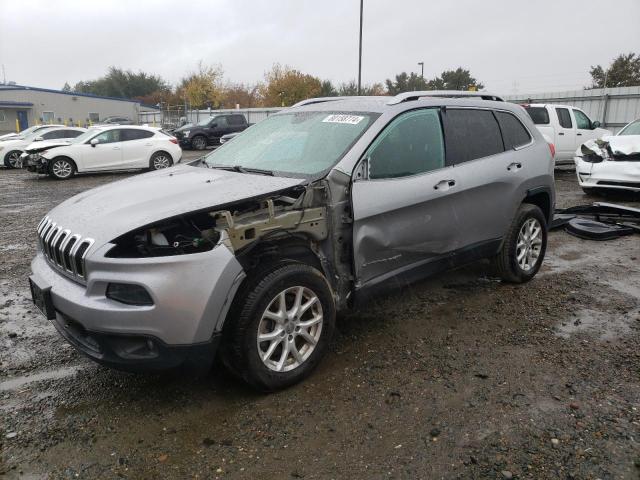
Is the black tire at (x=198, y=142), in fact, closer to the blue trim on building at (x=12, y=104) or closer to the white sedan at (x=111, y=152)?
the white sedan at (x=111, y=152)

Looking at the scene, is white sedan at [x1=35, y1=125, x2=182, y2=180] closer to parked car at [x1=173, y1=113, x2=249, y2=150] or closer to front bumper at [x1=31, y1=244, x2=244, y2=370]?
parked car at [x1=173, y1=113, x2=249, y2=150]

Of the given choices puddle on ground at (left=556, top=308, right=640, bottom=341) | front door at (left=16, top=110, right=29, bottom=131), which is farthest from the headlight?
front door at (left=16, top=110, right=29, bottom=131)

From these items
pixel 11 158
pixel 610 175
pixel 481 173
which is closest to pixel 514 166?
pixel 481 173

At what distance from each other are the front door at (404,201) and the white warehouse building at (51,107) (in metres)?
42.4

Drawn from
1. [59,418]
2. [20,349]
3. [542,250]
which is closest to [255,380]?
[59,418]

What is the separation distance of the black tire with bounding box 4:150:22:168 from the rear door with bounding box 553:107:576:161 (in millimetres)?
17562

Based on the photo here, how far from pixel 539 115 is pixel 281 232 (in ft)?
42.1

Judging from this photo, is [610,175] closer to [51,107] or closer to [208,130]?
[208,130]

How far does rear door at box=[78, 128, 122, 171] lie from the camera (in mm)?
14539

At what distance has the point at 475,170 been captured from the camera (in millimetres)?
4203

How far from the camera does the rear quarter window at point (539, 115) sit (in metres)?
13.6

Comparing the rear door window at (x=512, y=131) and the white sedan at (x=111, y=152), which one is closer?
the rear door window at (x=512, y=131)

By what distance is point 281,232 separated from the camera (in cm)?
303

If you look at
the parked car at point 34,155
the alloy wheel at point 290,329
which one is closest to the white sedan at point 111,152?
the parked car at point 34,155
